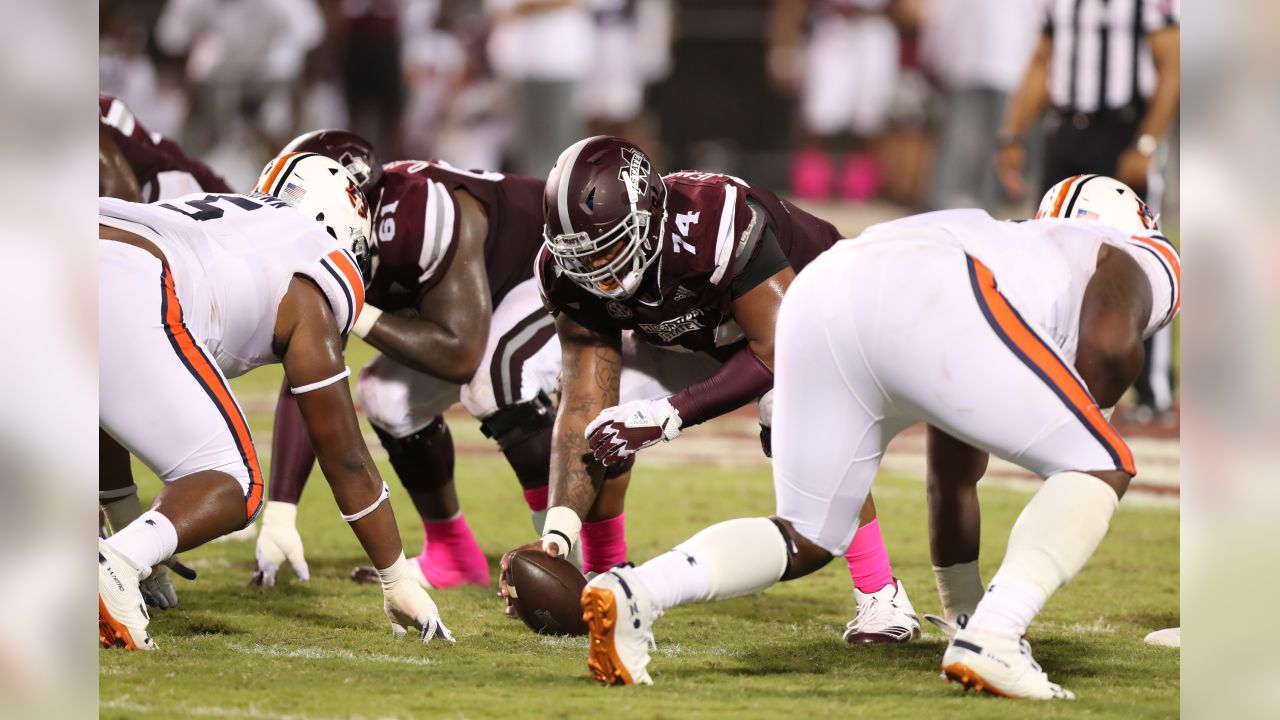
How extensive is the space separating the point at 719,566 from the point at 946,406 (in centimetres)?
52

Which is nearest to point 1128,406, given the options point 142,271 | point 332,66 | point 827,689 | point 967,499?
point 967,499

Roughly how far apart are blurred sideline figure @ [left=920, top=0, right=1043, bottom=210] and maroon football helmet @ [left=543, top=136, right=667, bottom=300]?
7.92 metres

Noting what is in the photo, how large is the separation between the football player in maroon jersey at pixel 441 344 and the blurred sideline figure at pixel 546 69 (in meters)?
5.63

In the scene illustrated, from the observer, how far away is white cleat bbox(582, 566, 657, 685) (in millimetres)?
2959

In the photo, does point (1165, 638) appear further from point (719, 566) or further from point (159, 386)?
point (159, 386)

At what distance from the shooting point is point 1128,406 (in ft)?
25.8

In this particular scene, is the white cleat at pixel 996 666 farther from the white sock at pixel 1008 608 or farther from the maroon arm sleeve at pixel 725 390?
the maroon arm sleeve at pixel 725 390

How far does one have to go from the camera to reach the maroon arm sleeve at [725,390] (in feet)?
12.2

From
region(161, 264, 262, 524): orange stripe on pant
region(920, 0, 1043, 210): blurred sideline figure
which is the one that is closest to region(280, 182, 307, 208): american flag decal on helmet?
region(161, 264, 262, 524): orange stripe on pant

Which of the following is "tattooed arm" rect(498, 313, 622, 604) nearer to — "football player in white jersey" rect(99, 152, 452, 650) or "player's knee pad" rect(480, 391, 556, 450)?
"football player in white jersey" rect(99, 152, 452, 650)

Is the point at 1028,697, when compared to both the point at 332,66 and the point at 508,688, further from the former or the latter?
the point at 332,66

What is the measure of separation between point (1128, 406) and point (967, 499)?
4579 mm

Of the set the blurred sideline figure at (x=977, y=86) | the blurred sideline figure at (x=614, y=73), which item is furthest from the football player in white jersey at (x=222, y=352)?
the blurred sideline figure at (x=614, y=73)
